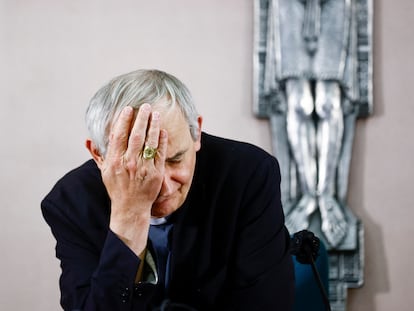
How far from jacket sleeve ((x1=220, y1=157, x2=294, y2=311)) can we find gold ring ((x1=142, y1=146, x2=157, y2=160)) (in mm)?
325

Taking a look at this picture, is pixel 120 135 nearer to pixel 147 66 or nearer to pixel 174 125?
pixel 174 125

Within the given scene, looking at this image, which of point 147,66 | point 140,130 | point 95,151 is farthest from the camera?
point 147,66

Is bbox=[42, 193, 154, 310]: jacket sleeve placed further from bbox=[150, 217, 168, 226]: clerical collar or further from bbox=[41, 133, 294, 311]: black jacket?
bbox=[150, 217, 168, 226]: clerical collar

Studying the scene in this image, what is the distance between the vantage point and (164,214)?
1.46 metres

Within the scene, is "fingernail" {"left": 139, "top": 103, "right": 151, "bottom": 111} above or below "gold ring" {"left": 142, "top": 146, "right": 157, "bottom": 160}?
above

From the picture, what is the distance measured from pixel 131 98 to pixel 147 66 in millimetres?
1686

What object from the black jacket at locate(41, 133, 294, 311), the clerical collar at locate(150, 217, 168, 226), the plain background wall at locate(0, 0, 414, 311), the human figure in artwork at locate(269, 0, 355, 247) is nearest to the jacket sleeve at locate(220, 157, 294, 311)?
the black jacket at locate(41, 133, 294, 311)

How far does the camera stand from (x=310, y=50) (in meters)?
2.84

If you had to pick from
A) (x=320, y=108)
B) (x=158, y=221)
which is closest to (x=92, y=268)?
(x=158, y=221)

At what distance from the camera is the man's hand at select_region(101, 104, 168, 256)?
4.12ft

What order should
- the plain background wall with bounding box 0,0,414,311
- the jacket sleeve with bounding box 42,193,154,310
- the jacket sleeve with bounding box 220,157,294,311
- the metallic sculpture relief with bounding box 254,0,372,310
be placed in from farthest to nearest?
the plain background wall with bounding box 0,0,414,311 < the metallic sculpture relief with bounding box 254,0,372,310 < the jacket sleeve with bounding box 220,157,294,311 < the jacket sleeve with bounding box 42,193,154,310

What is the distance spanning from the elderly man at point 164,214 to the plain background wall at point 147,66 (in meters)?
1.32

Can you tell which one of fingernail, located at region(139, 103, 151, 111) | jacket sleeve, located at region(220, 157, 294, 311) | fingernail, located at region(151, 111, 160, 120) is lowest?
jacket sleeve, located at region(220, 157, 294, 311)

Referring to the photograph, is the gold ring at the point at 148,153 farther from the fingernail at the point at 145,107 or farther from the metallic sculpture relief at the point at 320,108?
the metallic sculpture relief at the point at 320,108
